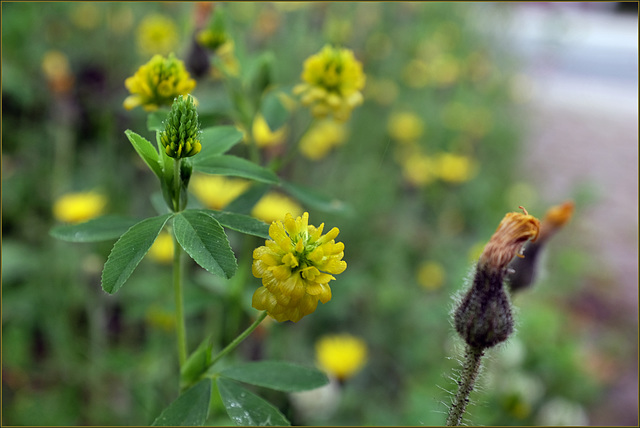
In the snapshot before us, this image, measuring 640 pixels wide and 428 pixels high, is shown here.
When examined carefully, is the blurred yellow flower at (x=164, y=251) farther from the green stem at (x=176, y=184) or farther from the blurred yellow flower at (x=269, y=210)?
the green stem at (x=176, y=184)

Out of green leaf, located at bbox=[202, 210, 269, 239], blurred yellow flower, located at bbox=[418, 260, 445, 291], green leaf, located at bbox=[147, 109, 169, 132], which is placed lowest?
blurred yellow flower, located at bbox=[418, 260, 445, 291]

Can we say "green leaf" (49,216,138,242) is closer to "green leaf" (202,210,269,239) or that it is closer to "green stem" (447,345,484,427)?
"green leaf" (202,210,269,239)

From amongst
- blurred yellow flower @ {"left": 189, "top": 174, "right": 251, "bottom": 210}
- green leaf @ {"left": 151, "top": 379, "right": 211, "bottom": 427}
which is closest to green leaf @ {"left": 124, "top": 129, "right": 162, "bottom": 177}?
green leaf @ {"left": 151, "top": 379, "right": 211, "bottom": 427}

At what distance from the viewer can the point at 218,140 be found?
2.48 feet

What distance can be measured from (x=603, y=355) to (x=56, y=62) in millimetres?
2690

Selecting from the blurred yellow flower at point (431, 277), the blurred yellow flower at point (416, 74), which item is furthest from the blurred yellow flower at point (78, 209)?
the blurred yellow flower at point (416, 74)

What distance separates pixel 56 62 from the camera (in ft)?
7.25

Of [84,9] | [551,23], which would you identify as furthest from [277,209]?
[551,23]

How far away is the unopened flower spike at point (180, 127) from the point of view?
0.56m

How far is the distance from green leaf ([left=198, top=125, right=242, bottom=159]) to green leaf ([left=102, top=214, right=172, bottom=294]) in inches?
5.7

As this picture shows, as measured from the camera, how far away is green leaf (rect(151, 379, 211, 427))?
65 centimetres

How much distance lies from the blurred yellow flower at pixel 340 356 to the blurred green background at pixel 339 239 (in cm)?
5

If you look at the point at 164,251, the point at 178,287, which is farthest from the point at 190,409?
the point at 164,251

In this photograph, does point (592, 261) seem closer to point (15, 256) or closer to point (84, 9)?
point (15, 256)
